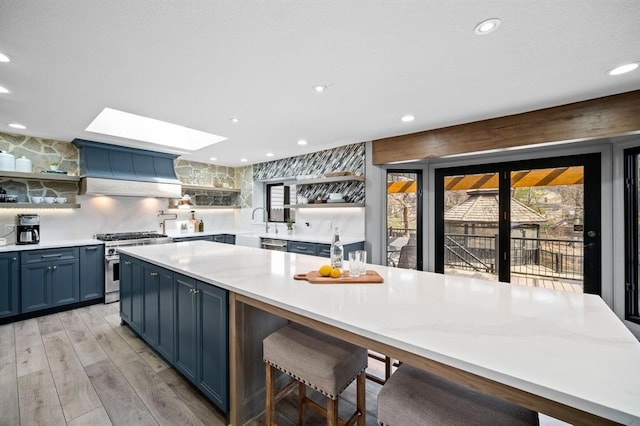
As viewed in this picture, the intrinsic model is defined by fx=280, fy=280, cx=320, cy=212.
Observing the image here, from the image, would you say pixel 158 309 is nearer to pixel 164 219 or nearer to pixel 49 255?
pixel 49 255

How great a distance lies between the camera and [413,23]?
1.59m

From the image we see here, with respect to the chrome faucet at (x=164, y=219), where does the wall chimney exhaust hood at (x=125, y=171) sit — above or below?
above

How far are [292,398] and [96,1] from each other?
2.68 metres

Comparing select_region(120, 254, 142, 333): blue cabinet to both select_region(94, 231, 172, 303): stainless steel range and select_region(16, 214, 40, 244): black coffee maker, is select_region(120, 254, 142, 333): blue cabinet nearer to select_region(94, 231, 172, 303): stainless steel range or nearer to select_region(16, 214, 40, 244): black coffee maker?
select_region(94, 231, 172, 303): stainless steel range

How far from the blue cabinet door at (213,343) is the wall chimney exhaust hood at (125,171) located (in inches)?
130

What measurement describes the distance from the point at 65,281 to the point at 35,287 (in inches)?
11.0

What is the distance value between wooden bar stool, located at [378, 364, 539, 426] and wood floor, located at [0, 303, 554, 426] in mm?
859

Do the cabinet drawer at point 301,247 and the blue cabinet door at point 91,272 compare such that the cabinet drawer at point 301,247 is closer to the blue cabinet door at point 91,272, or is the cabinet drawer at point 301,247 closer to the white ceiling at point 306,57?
the white ceiling at point 306,57

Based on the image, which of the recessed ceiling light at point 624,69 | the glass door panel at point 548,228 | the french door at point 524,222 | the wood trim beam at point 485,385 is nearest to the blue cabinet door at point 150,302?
the wood trim beam at point 485,385

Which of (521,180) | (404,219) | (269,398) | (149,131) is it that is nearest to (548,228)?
(521,180)

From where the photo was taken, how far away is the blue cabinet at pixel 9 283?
10.7 feet

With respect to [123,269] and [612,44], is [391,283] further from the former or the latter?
[123,269]

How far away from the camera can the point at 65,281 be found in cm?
368

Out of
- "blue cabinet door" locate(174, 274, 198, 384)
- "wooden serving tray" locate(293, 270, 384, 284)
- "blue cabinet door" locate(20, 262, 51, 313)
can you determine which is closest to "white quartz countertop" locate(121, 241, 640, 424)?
"wooden serving tray" locate(293, 270, 384, 284)
